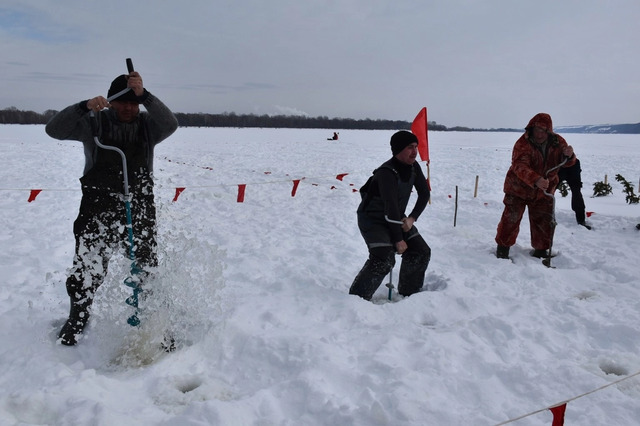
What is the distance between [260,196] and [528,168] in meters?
6.19

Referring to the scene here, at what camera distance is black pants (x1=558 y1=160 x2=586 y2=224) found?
769 centimetres

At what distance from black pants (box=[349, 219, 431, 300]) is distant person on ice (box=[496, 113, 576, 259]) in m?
1.89

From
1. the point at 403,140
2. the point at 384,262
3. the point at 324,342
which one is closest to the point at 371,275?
the point at 384,262

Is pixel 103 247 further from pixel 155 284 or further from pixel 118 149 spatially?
pixel 118 149

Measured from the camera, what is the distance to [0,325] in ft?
12.0

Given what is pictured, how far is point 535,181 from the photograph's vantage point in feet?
17.4

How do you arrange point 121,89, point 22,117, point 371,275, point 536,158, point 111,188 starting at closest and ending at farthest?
point 121,89, point 111,188, point 371,275, point 536,158, point 22,117

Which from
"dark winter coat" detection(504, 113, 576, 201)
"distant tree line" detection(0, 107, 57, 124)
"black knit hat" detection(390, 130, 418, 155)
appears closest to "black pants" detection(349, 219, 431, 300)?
"black knit hat" detection(390, 130, 418, 155)

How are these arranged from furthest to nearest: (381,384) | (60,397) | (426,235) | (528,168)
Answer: (426,235) < (528,168) < (381,384) < (60,397)

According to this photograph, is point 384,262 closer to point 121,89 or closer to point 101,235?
point 101,235

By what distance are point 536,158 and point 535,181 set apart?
1.51 feet

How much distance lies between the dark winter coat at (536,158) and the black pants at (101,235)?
433cm

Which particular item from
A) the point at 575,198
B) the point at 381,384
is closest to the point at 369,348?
the point at 381,384

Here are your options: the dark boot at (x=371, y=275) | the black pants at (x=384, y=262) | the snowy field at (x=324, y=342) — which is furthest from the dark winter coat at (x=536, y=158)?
the dark boot at (x=371, y=275)
